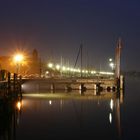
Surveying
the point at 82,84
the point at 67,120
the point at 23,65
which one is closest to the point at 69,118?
the point at 67,120

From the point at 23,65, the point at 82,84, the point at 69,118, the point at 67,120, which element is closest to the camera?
the point at 67,120

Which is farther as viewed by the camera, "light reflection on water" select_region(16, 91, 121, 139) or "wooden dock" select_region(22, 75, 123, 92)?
"wooden dock" select_region(22, 75, 123, 92)

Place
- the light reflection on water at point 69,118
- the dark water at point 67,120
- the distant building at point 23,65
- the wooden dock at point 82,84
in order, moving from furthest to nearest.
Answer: the distant building at point 23,65 < the wooden dock at point 82,84 < the light reflection on water at point 69,118 < the dark water at point 67,120

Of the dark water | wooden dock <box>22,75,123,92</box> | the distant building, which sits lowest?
the dark water

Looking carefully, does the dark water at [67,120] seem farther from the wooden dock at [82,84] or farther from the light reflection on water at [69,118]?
the wooden dock at [82,84]

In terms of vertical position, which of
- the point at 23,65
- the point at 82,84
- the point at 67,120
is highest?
the point at 23,65

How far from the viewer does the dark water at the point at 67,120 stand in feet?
113

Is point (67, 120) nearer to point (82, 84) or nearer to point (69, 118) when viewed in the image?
point (69, 118)

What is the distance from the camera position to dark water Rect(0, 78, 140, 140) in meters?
34.4

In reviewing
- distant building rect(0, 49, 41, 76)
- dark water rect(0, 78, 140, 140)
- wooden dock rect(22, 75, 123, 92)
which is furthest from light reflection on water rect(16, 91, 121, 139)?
distant building rect(0, 49, 41, 76)

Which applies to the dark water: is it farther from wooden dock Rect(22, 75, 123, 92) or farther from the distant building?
the distant building

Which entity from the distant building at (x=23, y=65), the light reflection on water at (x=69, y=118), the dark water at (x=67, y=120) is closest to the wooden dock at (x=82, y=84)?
the light reflection on water at (x=69, y=118)

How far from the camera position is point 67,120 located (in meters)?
43.1

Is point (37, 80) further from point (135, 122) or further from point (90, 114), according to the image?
point (135, 122)
